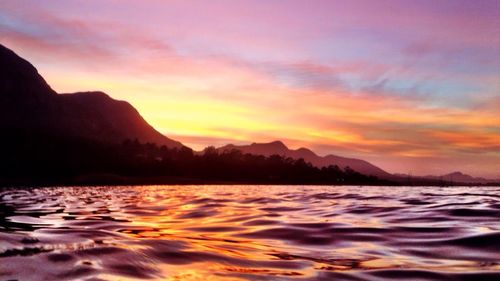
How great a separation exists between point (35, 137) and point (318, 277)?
107163 millimetres

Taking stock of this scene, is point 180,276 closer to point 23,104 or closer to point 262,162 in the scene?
point 262,162

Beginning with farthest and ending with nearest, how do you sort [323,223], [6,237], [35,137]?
1. [35,137]
2. [323,223]
3. [6,237]

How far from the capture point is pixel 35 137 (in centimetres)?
9825

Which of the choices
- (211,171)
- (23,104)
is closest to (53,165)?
(211,171)

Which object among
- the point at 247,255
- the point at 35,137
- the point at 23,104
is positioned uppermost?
the point at 23,104

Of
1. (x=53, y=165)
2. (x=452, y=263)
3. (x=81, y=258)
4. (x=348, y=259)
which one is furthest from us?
(x=53, y=165)

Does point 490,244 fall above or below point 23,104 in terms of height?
below

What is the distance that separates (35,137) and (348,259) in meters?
107

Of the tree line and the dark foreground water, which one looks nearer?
the dark foreground water

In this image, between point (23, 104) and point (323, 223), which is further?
point (23, 104)

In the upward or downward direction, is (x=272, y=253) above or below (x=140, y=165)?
below

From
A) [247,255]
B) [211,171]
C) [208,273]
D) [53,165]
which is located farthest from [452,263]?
[211,171]

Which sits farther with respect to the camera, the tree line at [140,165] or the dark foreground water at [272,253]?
the tree line at [140,165]

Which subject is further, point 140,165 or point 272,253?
point 140,165
